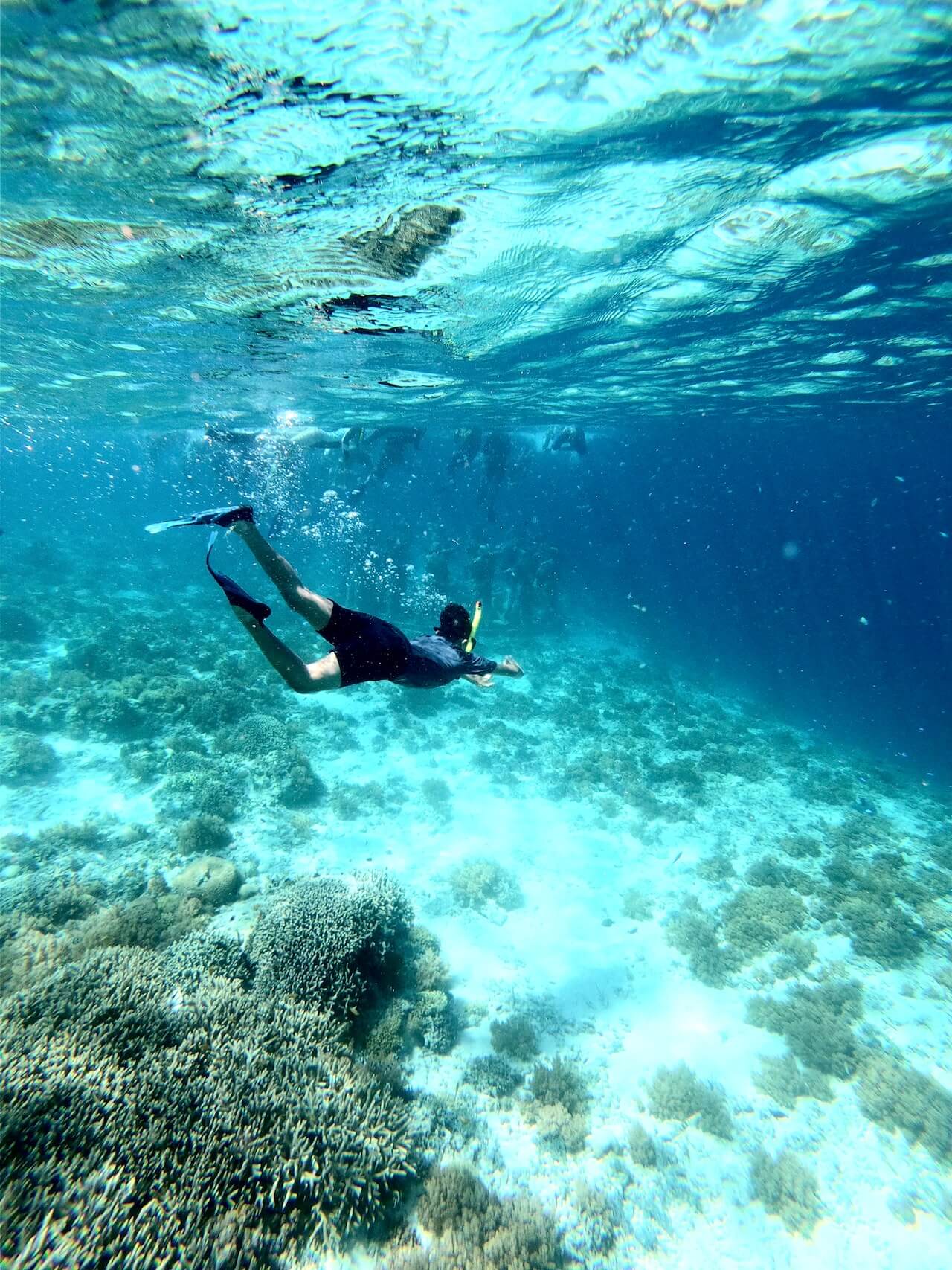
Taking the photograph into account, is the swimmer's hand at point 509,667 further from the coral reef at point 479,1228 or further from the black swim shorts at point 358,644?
the coral reef at point 479,1228

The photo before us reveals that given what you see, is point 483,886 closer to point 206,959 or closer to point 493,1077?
point 493,1077

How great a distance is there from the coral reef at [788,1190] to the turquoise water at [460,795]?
0.04 m

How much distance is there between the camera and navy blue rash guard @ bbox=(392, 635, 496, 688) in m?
6.41

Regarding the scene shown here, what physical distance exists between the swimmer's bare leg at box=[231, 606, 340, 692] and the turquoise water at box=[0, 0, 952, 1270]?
3.23 meters

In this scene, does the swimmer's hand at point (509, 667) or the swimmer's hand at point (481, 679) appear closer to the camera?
the swimmer's hand at point (509, 667)

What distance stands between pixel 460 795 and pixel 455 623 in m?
7.73

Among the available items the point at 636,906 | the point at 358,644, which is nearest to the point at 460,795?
the point at 636,906

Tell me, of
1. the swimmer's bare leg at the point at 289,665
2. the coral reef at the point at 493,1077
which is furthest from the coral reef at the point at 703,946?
the swimmer's bare leg at the point at 289,665

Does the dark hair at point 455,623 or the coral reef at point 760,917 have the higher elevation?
the dark hair at point 455,623

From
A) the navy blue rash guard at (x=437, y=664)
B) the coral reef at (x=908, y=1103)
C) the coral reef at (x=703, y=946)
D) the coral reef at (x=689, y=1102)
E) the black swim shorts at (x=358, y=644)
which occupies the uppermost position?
the black swim shorts at (x=358, y=644)

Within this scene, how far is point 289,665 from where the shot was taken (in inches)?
207

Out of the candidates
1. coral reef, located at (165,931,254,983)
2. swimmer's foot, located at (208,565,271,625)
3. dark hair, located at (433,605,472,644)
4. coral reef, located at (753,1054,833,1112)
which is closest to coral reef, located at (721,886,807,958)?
coral reef, located at (753,1054,833,1112)

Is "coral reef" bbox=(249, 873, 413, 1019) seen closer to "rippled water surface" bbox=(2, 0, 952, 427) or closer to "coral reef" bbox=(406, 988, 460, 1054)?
"coral reef" bbox=(406, 988, 460, 1054)

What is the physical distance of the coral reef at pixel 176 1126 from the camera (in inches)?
133
